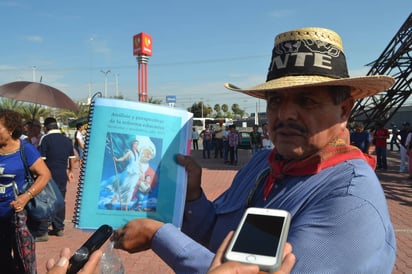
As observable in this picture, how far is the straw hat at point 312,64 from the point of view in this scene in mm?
1330

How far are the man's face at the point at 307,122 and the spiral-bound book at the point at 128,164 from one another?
16.0 inches

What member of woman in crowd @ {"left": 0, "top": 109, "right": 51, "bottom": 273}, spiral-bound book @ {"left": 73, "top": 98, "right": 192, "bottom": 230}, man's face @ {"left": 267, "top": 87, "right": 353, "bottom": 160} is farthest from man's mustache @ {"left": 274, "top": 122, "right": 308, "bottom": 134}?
woman in crowd @ {"left": 0, "top": 109, "right": 51, "bottom": 273}

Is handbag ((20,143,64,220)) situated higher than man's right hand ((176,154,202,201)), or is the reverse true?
man's right hand ((176,154,202,201))

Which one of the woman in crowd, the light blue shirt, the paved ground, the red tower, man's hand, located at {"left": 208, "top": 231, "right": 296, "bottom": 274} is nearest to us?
man's hand, located at {"left": 208, "top": 231, "right": 296, "bottom": 274}

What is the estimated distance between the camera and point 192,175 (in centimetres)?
157

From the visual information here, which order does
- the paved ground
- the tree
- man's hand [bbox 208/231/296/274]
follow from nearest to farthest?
man's hand [bbox 208/231/296/274] < the paved ground < the tree

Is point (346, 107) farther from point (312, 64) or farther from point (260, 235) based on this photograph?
point (260, 235)

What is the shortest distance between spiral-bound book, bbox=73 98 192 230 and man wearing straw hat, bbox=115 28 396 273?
0.08 metres

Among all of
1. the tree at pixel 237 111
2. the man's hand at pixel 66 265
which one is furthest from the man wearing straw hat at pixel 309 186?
the tree at pixel 237 111

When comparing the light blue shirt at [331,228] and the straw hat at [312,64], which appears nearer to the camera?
the light blue shirt at [331,228]

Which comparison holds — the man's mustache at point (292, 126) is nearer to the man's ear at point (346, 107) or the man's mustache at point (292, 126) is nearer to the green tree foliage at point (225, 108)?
the man's ear at point (346, 107)

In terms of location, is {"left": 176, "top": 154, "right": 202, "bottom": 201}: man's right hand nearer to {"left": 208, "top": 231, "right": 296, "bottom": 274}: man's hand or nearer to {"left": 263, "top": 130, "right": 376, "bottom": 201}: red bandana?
{"left": 263, "top": 130, "right": 376, "bottom": 201}: red bandana

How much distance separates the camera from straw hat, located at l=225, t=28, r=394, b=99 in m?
1.33

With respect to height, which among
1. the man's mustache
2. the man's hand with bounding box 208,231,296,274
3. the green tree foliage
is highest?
the green tree foliage
